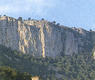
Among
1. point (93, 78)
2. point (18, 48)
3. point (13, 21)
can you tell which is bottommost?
point (93, 78)

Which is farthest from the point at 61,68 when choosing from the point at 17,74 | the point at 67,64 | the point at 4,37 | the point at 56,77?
the point at 17,74

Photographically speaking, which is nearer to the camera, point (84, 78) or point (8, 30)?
point (84, 78)

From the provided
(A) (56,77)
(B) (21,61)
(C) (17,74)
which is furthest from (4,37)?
(C) (17,74)

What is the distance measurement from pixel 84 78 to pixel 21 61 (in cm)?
3757

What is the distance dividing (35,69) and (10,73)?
96.3m

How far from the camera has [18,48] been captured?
190 m

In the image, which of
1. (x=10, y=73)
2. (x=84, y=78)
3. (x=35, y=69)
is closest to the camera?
(x=10, y=73)

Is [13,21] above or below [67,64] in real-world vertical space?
above

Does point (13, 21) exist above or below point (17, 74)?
above

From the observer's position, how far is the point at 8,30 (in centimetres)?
19150

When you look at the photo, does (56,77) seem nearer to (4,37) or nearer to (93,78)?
(93,78)

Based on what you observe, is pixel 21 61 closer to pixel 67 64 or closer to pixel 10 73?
pixel 67 64

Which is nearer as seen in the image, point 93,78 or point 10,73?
point 10,73

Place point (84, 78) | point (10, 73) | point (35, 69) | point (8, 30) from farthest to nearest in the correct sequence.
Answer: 1. point (8, 30)
2. point (84, 78)
3. point (35, 69)
4. point (10, 73)
